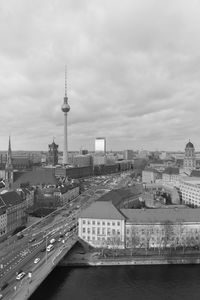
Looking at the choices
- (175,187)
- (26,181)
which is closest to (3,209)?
(26,181)

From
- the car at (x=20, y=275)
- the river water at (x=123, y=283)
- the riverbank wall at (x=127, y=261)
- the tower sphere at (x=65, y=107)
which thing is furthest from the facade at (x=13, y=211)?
the tower sphere at (x=65, y=107)

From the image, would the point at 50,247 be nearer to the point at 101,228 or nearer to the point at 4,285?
the point at 101,228

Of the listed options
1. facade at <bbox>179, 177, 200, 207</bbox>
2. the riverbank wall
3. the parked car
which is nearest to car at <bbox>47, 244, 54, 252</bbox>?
the riverbank wall

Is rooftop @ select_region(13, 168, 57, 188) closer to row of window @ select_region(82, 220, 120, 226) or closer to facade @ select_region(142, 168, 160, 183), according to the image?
row of window @ select_region(82, 220, 120, 226)

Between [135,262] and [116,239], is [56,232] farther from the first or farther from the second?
[135,262]

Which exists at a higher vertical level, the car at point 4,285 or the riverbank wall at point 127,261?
the car at point 4,285

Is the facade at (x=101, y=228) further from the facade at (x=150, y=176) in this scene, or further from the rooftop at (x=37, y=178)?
the facade at (x=150, y=176)

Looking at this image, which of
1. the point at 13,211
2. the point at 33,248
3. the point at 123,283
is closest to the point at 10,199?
the point at 13,211
